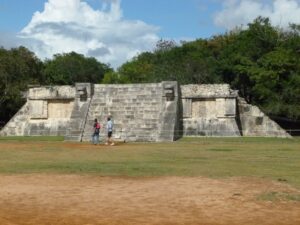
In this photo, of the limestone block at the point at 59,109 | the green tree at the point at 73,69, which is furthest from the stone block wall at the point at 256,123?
the green tree at the point at 73,69

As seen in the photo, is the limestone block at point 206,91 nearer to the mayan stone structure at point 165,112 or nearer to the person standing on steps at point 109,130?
the mayan stone structure at point 165,112

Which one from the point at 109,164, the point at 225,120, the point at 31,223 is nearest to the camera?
the point at 31,223

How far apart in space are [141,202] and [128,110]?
18.3 meters

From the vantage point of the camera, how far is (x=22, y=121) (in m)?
30.3

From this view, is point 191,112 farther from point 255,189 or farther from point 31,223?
point 31,223

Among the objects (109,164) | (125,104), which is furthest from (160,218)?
(125,104)

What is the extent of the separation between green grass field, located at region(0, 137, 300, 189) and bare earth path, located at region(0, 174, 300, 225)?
1.26 m

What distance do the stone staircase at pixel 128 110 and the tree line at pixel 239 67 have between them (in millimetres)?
8594

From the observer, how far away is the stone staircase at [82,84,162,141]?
26156 millimetres

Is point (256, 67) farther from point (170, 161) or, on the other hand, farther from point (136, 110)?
point (170, 161)

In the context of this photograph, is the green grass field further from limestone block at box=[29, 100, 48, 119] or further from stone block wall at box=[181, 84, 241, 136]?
limestone block at box=[29, 100, 48, 119]

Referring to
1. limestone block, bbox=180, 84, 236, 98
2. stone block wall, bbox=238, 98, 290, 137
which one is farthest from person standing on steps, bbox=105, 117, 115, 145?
stone block wall, bbox=238, 98, 290, 137

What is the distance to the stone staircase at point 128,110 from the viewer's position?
26156 millimetres

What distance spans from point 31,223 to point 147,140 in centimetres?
1808
